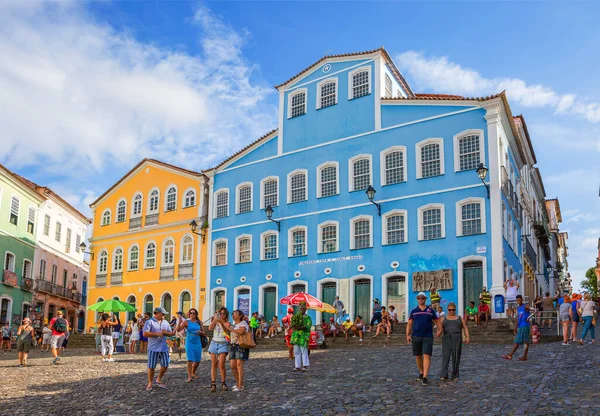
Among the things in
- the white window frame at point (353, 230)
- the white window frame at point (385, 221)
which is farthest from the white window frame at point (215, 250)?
the white window frame at point (385, 221)

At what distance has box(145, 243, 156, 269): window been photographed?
1524 inches

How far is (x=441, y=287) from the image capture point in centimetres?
2720

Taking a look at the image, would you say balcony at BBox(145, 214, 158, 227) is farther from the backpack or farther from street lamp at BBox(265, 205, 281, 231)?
the backpack

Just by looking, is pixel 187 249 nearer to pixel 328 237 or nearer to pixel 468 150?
pixel 328 237

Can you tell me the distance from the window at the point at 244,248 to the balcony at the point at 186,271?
3227 millimetres

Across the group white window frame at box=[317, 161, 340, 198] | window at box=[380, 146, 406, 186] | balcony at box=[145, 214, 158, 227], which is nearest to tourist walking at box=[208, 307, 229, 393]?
window at box=[380, 146, 406, 186]

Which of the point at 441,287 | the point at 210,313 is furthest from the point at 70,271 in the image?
the point at 441,287

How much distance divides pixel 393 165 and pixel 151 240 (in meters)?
16.0

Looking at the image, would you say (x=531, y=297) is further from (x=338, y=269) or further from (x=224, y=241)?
(x=224, y=241)

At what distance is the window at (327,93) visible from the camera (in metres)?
32.8

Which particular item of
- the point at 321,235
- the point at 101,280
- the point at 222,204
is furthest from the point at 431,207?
the point at 101,280

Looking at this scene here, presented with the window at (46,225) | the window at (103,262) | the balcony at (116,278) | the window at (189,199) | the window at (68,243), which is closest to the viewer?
the window at (189,199)

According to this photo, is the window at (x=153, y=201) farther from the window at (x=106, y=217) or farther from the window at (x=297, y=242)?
the window at (x=297, y=242)

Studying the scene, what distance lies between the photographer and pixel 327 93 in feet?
109
